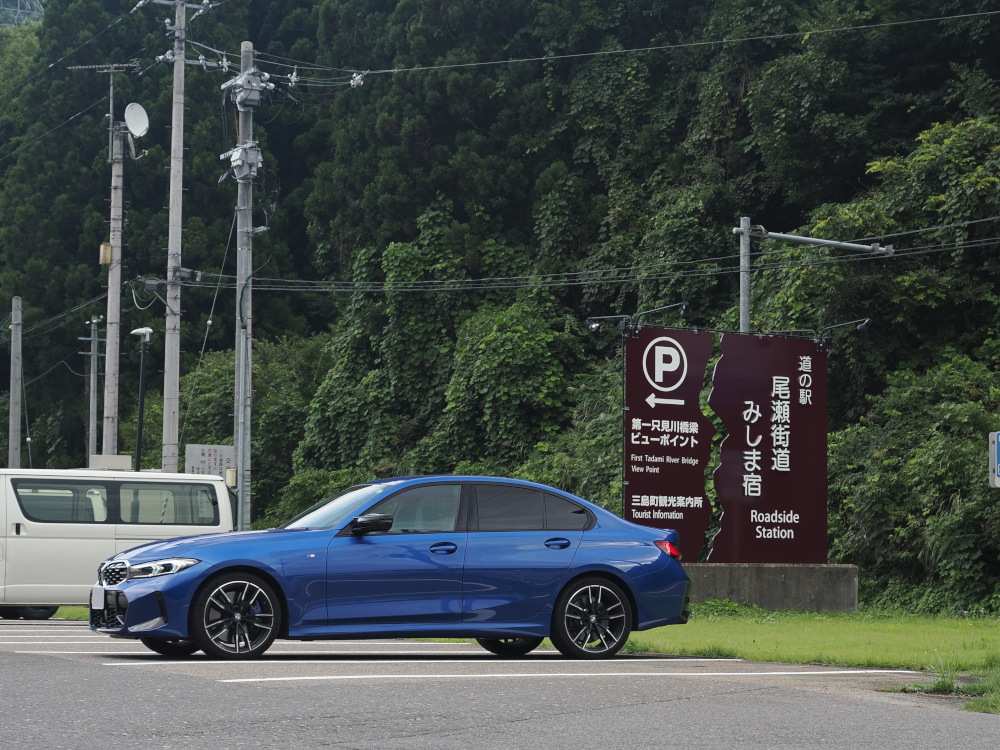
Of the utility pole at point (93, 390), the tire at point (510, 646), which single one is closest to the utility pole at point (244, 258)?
the tire at point (510, 646)

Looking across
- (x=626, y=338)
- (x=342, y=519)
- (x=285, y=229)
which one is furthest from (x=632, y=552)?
(x=285, y=229)

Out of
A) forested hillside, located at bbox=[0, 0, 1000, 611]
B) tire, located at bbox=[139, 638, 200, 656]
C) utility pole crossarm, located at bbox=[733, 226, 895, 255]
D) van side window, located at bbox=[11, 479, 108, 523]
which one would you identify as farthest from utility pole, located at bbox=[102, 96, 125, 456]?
tire, located at bbox=[139, 638, 200, 656]

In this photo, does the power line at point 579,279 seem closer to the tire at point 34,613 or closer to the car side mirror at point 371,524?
the tire at point 34,613

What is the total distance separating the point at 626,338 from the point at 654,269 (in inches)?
752

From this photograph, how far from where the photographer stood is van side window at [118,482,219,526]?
21500 mm

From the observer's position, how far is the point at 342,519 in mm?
12484

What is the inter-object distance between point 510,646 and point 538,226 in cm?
3213

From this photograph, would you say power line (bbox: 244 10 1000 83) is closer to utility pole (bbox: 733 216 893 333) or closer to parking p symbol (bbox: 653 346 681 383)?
utility pole (bbox: 733 216 893 333)

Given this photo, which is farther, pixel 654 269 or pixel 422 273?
pixel 422 273

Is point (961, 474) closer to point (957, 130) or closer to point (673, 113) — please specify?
point (957, 130)

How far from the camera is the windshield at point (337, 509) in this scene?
12.5 meters

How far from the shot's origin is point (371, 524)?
1213cm

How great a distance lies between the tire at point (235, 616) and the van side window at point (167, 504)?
1001 centimetres

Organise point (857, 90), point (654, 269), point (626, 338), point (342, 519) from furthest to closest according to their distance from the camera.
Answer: point (654, 269)
point (857, 90)
point (626, 338)
point (342, 519)
